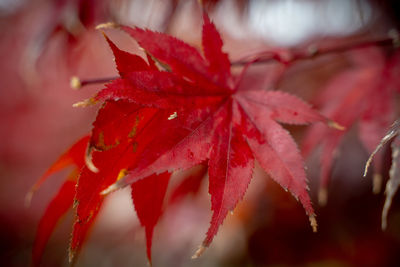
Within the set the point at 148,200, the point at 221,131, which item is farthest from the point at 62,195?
the point at 221,131

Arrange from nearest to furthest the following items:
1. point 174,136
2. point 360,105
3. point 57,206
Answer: point 174,136
point 57,206
point 360,105

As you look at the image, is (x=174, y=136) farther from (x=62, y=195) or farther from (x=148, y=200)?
(x=62, y=195)

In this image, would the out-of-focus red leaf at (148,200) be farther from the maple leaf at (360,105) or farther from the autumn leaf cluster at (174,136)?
the maple leaf at (360,105)

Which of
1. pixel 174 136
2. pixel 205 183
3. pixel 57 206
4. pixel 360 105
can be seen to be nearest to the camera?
pixel 174 136

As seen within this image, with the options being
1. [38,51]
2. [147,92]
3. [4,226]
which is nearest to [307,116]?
[147,92]

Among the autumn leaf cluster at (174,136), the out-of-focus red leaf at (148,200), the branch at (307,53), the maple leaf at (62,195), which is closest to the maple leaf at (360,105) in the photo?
the branch at (307,53)

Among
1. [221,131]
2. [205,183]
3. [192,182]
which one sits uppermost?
[221,131]

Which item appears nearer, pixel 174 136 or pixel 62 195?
pixel 174 136
